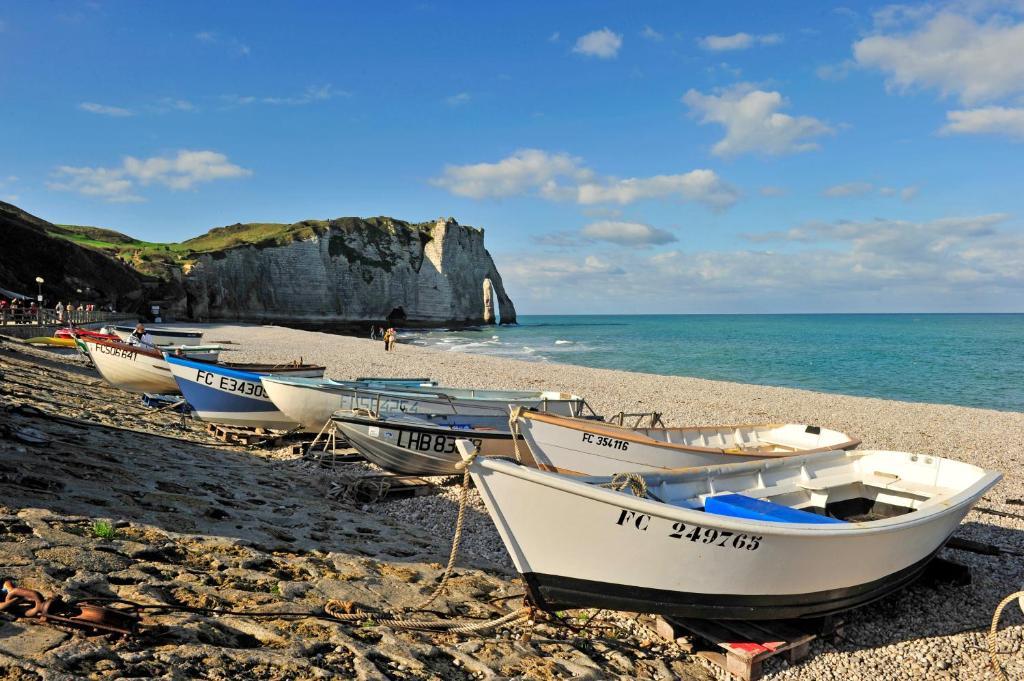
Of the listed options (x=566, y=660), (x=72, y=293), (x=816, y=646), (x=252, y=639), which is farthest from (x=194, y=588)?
(x=72, y=293)

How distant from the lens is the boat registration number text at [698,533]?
5.29m

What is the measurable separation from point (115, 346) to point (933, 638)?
20662 millimetres

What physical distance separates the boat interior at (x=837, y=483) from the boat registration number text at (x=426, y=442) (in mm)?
4445

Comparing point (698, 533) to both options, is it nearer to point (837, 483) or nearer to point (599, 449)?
point (599, 449)

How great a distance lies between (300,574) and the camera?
5801 mm

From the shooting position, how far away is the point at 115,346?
59.7ft

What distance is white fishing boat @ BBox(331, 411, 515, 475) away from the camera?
10539 millimetres

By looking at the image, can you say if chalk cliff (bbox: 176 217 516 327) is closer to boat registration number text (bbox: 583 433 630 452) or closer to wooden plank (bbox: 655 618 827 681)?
boat registration number text (bbox: 583 433 630 452)

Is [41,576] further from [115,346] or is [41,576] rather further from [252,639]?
[115,346]

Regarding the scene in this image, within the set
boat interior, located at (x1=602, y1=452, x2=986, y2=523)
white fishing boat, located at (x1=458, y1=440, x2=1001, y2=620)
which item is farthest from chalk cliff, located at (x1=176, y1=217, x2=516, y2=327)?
white fishing boat, located at (x1=458, y1=440, x2=1001, y2=620)

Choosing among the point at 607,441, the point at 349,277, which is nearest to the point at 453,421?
the point at 607,441

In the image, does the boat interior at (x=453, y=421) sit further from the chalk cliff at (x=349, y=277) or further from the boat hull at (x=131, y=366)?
the chalk cliff at (x=349, y=277)

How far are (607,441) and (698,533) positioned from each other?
4.40 meters

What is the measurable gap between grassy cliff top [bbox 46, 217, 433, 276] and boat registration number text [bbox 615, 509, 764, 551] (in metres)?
83.1
